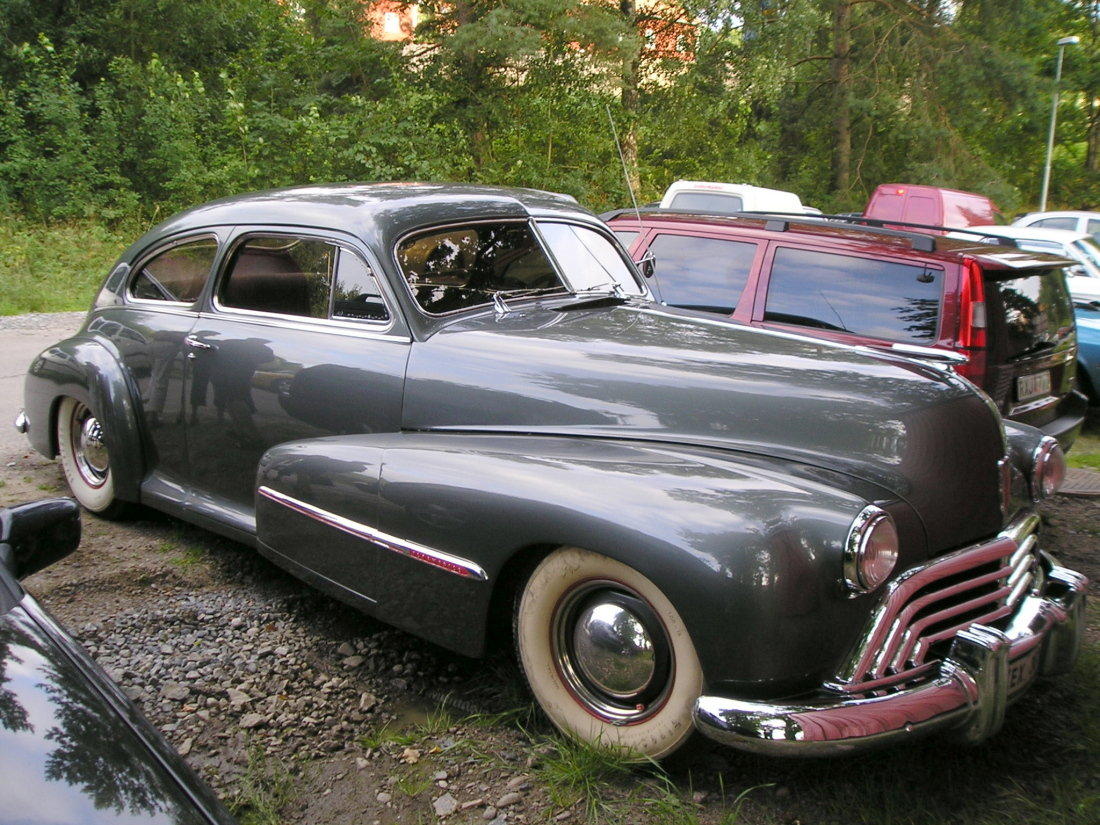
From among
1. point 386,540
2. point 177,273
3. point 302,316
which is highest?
point 177,273

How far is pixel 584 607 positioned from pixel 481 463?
54 centimetres

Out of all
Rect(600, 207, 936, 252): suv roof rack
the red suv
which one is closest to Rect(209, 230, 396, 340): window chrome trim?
the red suv

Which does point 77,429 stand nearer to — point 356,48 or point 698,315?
point 698,315

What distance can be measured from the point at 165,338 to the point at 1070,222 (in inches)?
565

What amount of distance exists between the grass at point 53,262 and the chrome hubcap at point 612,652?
1081cm

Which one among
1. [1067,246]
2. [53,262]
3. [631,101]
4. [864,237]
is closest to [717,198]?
[1067,246]

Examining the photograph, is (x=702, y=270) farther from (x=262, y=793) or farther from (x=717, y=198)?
(x=717, y=198)

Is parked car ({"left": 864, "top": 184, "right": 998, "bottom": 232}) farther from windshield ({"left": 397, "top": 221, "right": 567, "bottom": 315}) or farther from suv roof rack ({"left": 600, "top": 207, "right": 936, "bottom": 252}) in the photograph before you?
windshield ({"left": 397, "top": 221, "right": 567, "bottom": 315})

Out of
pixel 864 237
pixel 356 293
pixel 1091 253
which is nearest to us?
pixel 356 293

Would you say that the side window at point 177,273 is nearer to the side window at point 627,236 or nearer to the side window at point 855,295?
the side window at point 627,236

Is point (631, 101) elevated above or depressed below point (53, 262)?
above

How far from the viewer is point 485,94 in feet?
59.7

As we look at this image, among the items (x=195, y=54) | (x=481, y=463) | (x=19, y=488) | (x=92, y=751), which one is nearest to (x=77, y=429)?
(x=19, y=488)

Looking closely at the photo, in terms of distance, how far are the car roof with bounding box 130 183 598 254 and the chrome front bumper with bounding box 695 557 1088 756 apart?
218 cm
